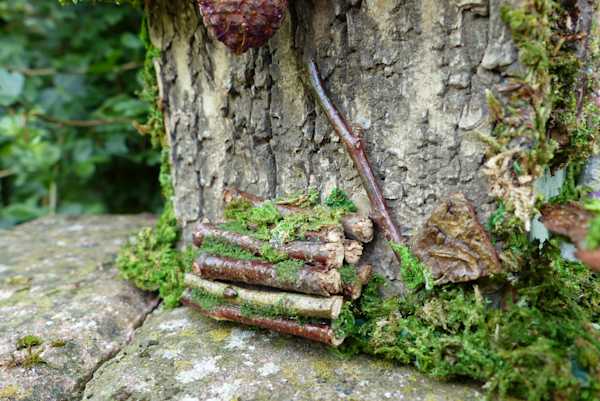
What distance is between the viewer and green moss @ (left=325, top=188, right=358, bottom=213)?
128 centimetres

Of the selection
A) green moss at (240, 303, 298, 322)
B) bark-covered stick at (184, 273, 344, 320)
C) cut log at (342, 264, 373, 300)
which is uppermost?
cut log at (342, 264, 373, 300)

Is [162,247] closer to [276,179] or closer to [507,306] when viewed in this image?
[276,179]

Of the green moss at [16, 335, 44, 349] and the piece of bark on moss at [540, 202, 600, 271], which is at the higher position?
the piece of bark on moss at [540, 202, 600, 271]

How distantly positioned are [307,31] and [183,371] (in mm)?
830

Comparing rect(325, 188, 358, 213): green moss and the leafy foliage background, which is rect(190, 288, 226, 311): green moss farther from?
the leafy foliage background

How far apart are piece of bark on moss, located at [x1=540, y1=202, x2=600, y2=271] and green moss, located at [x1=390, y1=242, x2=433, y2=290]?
273 mm

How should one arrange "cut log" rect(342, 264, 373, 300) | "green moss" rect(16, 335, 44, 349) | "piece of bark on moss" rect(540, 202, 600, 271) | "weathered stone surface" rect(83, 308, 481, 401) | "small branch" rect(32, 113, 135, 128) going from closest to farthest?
"piece of bark on moss" rect(540, 202, 600, 271) → "weathered stone surface" rect(83, 308, 481, 401) → "cut log" rect(342, 264, 373, 300) → "green moss" rect(16, 335, 44, 349) → "small branch" rect(32, 113, 135, 128)

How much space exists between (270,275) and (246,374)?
0.72ft

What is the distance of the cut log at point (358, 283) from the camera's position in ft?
3.80

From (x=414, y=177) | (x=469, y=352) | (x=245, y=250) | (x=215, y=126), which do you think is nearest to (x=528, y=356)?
(x=469, y=352)

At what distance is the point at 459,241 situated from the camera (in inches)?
43.5

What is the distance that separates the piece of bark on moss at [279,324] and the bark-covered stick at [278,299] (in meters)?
0.03

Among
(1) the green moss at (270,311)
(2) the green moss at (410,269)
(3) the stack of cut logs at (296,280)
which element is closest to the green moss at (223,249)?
(3) the stack of cut logs at (296,280)

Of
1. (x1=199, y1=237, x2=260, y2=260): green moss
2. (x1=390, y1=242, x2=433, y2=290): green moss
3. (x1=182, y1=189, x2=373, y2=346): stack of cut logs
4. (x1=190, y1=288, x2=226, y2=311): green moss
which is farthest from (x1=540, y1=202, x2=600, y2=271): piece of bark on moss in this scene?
(x1=190, y1=288, x2=226, y2=311): green moss
